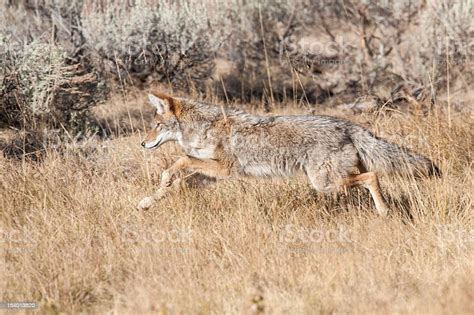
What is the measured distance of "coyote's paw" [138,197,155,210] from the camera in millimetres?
5788

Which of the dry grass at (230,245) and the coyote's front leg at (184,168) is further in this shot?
the coyote's front leg at (184,168)

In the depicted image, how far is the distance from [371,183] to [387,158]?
1.16ft

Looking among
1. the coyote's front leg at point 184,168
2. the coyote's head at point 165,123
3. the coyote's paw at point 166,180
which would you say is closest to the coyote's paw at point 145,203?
the coyote's front leg at point 184,168

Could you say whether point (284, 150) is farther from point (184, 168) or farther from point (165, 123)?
point (165, 123)

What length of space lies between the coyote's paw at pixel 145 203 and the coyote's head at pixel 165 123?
80 centimetres

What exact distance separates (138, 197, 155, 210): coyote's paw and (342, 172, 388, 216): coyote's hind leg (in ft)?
5.28

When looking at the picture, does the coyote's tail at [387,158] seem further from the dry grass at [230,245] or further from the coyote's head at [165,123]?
the coyote's head at [165,123]

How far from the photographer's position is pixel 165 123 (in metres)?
6.51

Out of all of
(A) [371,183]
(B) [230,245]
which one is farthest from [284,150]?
(B) [230,245]

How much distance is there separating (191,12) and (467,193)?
788cm

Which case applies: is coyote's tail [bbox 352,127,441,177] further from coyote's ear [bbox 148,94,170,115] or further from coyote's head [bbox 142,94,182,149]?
coyote's ear [bbox 148,94,170,115]

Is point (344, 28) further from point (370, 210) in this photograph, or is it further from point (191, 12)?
point (370, 210)

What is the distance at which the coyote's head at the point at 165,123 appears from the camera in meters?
6.48

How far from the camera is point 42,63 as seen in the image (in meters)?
9.49
